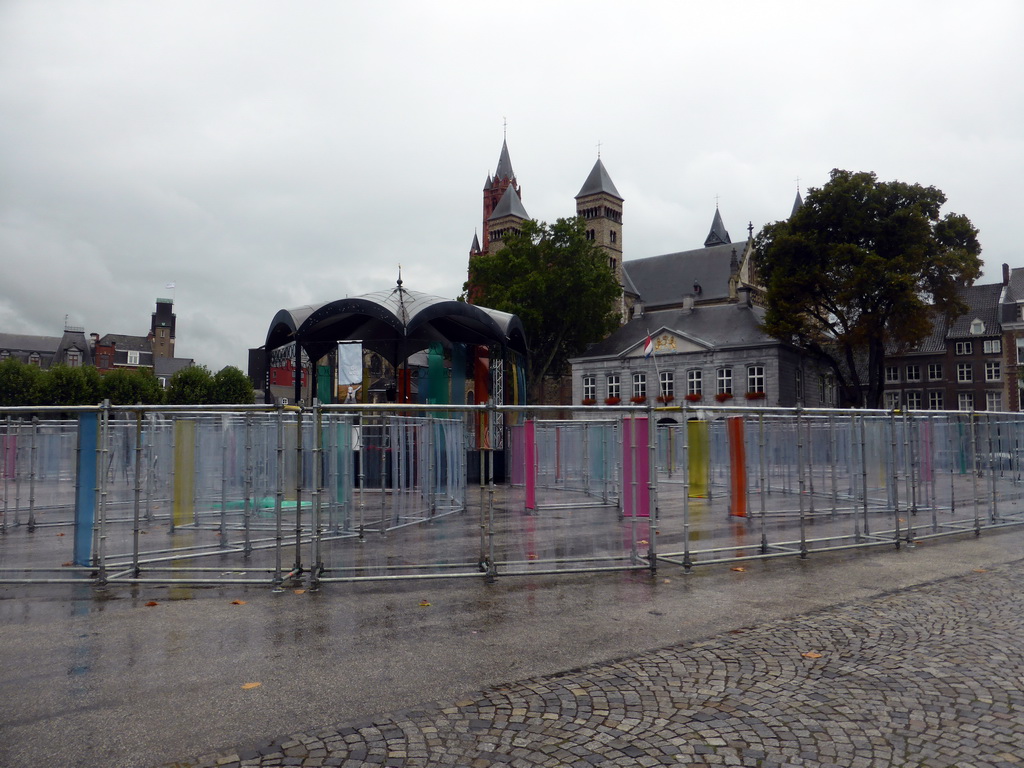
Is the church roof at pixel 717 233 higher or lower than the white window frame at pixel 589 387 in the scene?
higher

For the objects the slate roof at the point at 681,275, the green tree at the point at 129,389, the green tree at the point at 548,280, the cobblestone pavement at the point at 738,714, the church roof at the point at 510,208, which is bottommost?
the cobblestone pavement at the point at 738,714

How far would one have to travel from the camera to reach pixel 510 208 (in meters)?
96.8

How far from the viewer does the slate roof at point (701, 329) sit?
59.1 m

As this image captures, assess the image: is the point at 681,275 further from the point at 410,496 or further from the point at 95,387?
the point at 410,496

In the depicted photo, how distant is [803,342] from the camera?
4903 centimetres

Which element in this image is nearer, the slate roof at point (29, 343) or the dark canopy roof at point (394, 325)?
the dark canopy roof at point (394, 325)

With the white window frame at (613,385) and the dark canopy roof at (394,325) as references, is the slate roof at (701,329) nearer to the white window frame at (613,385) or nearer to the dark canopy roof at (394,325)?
the white window frame at (613,385)

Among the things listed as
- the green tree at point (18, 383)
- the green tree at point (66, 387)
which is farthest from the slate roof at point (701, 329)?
the green tree at point (18, 383)

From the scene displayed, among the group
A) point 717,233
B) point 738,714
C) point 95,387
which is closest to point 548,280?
point 95,387

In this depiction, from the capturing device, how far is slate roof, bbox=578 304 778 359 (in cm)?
5909

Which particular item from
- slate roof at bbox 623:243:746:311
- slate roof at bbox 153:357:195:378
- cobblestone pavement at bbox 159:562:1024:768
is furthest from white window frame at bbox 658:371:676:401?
slate roof at bbox 153:357:195:378

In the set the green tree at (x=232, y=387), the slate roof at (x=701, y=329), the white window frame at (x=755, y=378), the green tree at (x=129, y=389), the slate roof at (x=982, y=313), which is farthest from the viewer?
the green tree at (x=232, y=387)

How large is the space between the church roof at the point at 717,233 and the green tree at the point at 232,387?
70274 mm

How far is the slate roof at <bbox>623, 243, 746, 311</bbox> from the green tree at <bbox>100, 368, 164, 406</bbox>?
160 ft
